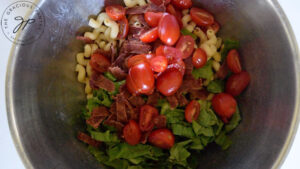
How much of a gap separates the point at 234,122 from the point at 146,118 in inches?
17.7

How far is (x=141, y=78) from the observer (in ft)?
4.09

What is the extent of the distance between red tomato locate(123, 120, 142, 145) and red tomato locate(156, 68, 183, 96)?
221 mm

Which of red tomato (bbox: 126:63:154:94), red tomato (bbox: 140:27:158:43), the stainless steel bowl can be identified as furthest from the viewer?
red tomato (bbox: 140:27:158:43)

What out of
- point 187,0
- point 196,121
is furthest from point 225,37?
point 196,121

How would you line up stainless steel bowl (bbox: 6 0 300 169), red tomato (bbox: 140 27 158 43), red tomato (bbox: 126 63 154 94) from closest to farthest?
stainless steel bowl (bbox: 6 0 300 169) < red tomato (bbox: 126 63 154 94) < red tomato (bbox: 140 27 158 43)

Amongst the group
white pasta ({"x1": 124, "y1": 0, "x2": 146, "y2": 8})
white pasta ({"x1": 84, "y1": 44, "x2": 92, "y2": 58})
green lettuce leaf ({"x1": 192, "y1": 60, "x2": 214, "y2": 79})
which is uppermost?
white pasta ({"x1": 124, "y1": 0, "x2": 146, "y2": 8})

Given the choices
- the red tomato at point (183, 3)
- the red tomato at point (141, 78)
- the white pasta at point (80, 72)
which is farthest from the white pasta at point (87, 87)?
the red tomato at point (183, 3)

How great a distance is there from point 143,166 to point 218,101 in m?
0.51

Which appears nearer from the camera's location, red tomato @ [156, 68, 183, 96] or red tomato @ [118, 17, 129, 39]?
red tomato @ [156, 68, 183, 96]

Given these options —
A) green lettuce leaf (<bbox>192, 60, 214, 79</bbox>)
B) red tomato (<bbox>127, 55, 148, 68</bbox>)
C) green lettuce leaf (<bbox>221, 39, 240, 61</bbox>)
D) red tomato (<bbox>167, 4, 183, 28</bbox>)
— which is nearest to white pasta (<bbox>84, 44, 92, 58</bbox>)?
red tomato (<bbox>127, 55, 148, 68</bbox>)

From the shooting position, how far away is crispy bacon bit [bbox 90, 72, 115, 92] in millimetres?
Result: 1330

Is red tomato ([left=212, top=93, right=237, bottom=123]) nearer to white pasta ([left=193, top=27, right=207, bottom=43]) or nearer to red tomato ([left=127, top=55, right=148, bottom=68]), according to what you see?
white pasta ([left=193, top=27, right=207, bottom=43])

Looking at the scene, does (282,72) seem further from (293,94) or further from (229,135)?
(229,135)

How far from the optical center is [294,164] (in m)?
1.45
